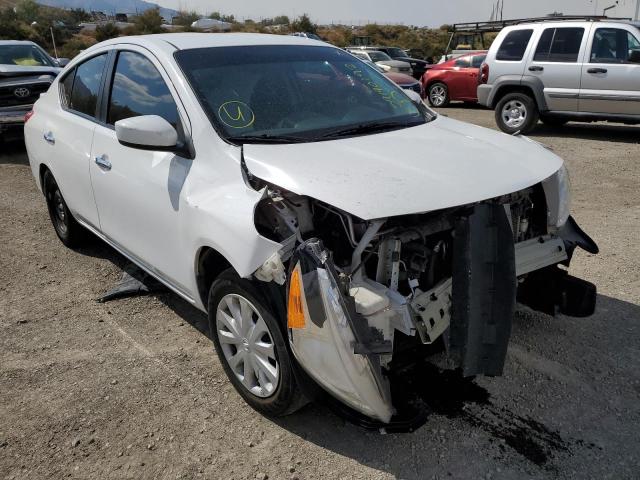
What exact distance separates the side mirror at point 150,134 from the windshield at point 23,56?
8.59 m

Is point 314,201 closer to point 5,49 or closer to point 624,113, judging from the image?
point 624,113

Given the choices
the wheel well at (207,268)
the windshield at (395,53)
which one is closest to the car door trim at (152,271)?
the wheel well at (207,268)

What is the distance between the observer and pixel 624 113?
30.5 feet

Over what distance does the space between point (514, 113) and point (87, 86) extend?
8359mm

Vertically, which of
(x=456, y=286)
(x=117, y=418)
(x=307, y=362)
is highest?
(x=456, y=286)

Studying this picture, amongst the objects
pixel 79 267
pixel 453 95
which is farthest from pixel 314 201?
pixel 453 95

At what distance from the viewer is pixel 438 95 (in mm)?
15078

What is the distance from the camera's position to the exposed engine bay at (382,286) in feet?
7.32

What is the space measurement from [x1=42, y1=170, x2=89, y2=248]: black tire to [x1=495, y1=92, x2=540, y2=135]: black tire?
8.00 m

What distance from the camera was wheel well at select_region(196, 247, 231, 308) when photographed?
9.30ft

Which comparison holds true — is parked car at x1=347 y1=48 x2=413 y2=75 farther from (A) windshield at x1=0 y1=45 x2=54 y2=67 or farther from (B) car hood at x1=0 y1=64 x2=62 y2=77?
(B) car hood at x1=0 y1=64 x2=62 y2=77

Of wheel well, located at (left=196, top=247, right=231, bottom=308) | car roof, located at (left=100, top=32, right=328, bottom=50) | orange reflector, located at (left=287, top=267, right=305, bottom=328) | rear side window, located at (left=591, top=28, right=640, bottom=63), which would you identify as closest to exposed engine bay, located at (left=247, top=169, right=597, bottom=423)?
orange reflector, located at (left=287, top=267, right=305, bottom=328)

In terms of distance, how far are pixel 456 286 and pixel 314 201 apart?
729 mm

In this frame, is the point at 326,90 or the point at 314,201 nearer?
the point at 314,201
